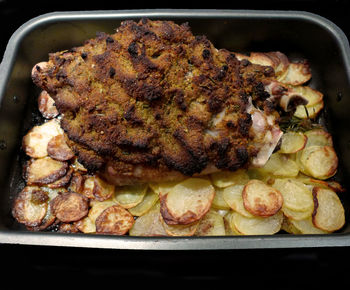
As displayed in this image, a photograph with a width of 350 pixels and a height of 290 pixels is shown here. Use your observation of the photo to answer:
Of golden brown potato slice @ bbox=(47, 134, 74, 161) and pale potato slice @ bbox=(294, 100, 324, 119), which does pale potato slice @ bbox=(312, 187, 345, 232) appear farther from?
golden brown potato slice @ bbox=(47, 134, 74, 161)

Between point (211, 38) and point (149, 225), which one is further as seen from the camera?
point (211, 38)

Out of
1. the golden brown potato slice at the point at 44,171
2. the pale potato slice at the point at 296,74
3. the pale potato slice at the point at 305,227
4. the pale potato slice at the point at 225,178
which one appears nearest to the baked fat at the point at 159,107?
the pale potato slice at the point at 225,178

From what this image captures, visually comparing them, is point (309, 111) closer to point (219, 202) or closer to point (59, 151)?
point (219, 202)

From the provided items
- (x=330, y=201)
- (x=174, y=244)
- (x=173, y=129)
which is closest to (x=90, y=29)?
(x=173, y=129)

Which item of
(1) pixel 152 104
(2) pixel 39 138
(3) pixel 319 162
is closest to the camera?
(1) pixel 152 104

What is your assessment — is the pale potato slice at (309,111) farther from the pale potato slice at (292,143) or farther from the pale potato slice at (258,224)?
the pale potato slice at (258,224)

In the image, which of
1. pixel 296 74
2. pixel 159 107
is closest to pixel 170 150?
pixel 159 107

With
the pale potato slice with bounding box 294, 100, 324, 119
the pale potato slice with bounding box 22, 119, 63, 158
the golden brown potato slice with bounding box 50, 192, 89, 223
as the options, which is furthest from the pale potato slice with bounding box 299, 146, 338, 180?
the pale potato slice with bounding box 22, 119, 63, 158
